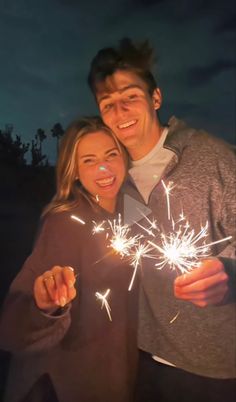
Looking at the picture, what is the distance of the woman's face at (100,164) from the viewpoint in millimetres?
1173

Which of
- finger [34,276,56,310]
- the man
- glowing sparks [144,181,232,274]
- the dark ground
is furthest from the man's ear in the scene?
finger [34,276,56,310]

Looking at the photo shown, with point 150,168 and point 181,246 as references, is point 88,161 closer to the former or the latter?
point 150,168

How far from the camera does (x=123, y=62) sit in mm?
1147

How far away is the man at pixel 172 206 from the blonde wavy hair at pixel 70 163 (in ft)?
0.10

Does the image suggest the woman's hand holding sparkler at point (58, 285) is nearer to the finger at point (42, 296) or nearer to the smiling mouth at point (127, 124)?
the finger at point (42, 296)

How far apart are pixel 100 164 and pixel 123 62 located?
277mm

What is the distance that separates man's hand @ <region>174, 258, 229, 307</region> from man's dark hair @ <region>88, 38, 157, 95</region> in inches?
21.0

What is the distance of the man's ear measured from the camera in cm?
121

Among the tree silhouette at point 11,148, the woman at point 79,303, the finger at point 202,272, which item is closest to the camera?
the finger at point 202,272

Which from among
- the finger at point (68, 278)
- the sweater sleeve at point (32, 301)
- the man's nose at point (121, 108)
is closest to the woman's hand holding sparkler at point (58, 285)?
the finger at point (68, 278)

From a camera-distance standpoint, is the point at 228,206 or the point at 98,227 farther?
the point at 98,227

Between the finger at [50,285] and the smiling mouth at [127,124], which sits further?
the smiling mouth at [127,124]

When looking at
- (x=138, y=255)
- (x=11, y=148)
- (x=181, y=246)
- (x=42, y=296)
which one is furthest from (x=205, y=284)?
(x=11, y=148)

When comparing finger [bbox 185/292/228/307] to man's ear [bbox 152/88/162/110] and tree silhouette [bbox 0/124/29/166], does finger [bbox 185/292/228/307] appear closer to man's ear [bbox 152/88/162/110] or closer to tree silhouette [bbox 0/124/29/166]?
man's ear [bbox 152/88/162/110]
